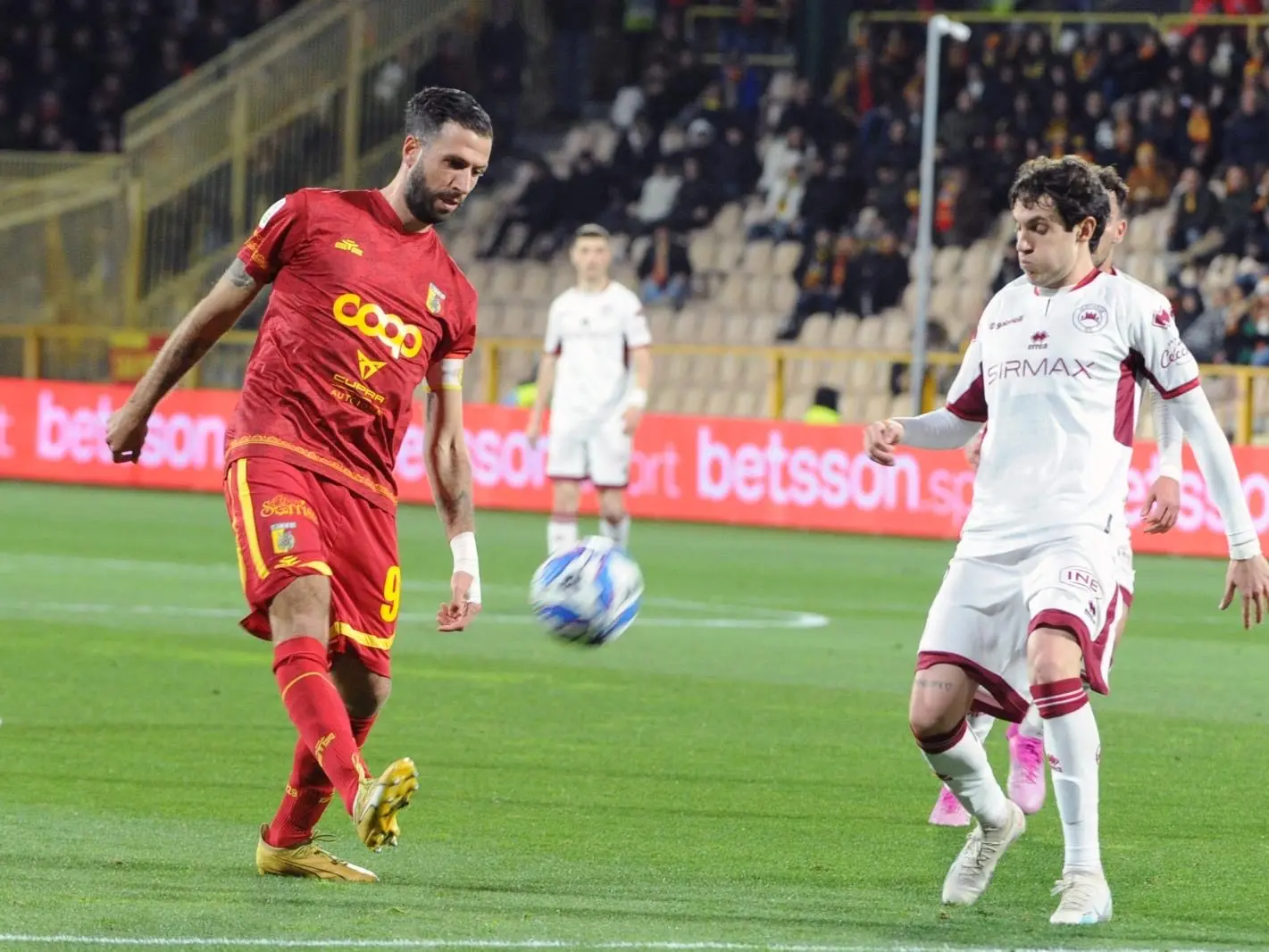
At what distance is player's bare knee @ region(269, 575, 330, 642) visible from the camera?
6172mm

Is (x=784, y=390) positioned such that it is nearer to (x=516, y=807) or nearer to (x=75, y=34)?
(x=75, y=34)

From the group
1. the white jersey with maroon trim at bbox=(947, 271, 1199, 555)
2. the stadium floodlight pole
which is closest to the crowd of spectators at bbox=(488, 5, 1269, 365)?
the stadium floodlight pole

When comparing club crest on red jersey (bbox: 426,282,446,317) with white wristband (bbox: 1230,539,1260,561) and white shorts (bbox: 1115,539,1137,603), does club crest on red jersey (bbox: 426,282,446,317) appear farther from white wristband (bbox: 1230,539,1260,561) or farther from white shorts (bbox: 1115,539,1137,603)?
white shorts (bbox: 1115,539,1137,603)

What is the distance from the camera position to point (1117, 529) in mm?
6797

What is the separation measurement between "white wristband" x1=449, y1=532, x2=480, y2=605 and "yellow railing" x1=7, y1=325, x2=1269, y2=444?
16.0 metres

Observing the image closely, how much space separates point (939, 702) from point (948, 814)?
166 centimetres

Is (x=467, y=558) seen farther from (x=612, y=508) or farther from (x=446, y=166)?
(x=612, y=508)

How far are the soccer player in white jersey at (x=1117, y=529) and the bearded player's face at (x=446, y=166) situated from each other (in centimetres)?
Answer: 161

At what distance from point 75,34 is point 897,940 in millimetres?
30745

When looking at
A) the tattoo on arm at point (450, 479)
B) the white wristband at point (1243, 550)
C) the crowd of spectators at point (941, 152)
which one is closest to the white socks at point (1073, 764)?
the white wristband at point (1243, 550)

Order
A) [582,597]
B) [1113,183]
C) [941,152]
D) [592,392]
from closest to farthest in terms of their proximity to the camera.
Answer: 1. [582,597]
2. [1113,183]
3. [592,392]
4. [941,152]

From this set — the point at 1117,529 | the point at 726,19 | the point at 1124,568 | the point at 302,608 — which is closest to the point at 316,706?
the point at 302,608

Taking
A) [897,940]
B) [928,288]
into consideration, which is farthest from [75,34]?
[897,940]

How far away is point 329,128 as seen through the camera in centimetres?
3133
